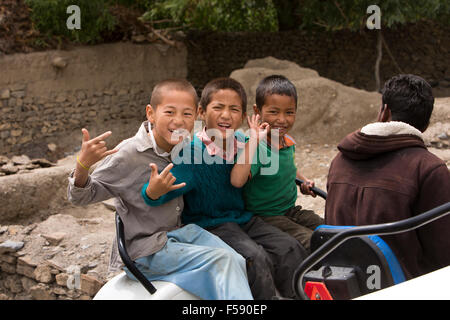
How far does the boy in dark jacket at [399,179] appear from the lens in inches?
70.2

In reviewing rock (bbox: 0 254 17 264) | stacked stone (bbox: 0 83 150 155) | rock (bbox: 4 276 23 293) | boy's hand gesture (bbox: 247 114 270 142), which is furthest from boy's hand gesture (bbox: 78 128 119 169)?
stacked stone (bbox: 0 83 150 155)

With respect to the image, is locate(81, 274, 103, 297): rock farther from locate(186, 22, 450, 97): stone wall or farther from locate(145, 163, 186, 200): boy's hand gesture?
locate(186, 22, 450, 97): stone wall

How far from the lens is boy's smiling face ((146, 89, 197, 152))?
2.19m

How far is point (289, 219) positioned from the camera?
2.56m

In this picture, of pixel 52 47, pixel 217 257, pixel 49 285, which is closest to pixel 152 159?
pixel 217 257

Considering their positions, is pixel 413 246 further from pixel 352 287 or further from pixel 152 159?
pixel 152 159

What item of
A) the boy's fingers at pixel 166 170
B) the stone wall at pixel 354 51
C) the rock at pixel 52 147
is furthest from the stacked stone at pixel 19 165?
the stone wall at pixel 354 51

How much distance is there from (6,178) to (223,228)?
15.0 feet

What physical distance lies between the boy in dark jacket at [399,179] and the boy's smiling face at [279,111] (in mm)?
489

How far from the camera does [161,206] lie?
2.18 meters

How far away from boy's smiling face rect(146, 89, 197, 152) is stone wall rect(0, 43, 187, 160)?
8.78m

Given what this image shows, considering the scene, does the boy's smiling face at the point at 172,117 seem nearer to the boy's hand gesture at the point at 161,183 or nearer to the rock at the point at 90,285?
the boy's hand gesture at the point at 161,183

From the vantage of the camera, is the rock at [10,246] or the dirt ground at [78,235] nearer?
the dirt ground at [78,235]

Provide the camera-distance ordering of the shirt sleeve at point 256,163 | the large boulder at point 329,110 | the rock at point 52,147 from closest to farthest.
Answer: the shirt sleeve at point 256,163
the large boulder at point 329,110
the rock at point 52,147
